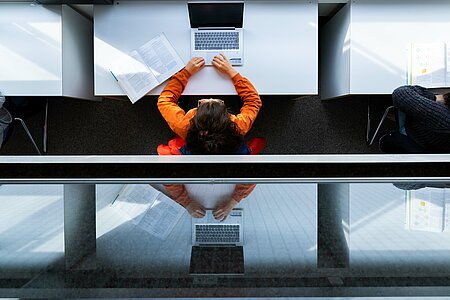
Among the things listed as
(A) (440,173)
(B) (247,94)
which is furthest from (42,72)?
(A) (440,173)

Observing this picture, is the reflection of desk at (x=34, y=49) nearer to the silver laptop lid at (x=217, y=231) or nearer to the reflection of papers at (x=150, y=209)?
the reflection of papers at (x=150, y=209)

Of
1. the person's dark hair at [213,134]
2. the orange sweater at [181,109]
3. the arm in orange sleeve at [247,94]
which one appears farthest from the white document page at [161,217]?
the arm in orange sleeve at [247,94]

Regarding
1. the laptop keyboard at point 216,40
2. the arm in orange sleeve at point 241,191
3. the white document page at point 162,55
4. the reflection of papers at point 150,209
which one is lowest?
the reflection of papers at point 150,209

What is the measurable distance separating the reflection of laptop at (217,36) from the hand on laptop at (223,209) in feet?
4.85

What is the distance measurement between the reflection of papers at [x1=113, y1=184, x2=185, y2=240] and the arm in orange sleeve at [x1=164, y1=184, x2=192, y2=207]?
0.01 m

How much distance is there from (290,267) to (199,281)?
0.24 feet

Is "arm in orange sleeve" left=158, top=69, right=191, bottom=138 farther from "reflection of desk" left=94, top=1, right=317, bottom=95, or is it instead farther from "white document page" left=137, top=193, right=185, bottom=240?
"white document page" left=137, top=193, right=185, bottom=240

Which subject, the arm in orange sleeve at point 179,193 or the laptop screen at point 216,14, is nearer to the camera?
the arm in orange sleeve at point 179,193

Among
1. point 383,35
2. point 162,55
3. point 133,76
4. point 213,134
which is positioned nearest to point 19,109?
point 133,76

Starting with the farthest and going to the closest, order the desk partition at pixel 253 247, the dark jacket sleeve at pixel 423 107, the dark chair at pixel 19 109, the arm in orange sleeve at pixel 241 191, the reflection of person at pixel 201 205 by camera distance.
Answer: the dark chair at pixel 19 109 < the dark jacket sleeve at pixel 423 107 < the arm in orange sleeve at pixel 241 191 < the reflection of person at pixel 201 205 < the desk partition at pixel 253 247

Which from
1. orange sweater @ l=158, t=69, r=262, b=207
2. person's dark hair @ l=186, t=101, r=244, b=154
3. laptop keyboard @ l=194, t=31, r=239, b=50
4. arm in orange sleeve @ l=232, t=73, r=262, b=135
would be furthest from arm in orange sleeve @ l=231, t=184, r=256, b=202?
laptop keyboard @ l=194, t=31, r=239, b=50

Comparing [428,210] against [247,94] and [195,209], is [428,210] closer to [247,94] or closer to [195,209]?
[195,209]

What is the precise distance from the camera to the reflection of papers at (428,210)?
443 millimetres

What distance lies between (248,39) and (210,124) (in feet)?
1.97
